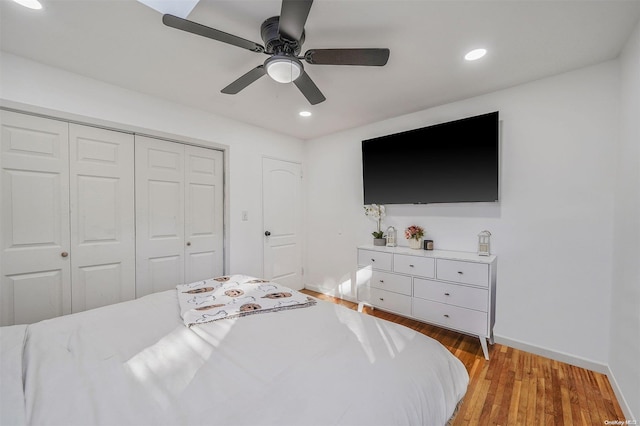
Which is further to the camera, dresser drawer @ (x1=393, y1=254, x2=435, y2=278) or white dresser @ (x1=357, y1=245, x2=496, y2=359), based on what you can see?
dresser drawer @ (x1=393, y1=254, x2=435, y2=278)

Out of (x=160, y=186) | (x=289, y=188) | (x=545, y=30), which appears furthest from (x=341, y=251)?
(x=545, y=30)

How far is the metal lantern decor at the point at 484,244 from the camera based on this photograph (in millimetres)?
2574

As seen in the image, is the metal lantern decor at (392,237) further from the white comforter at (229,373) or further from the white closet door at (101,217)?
the white closet door at (101,217)

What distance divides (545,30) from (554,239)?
1612 millimetres

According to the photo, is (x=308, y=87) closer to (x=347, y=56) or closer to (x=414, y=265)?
(x=347, y=56)

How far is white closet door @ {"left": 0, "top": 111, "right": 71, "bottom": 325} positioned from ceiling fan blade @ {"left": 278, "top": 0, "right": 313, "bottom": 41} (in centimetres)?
216

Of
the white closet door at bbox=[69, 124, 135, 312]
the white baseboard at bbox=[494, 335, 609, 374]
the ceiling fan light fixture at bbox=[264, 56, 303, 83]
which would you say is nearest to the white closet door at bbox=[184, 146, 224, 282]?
the white closet door at bbox=[69, 124, 135, 312]

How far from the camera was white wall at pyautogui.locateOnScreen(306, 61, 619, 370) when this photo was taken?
6.84 ft

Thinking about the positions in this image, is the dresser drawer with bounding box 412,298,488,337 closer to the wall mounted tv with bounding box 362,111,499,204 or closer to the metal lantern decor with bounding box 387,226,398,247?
the metal lantern decor with bounding box 387,226,398,247

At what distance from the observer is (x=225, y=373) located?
3.34ft

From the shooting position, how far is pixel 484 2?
1.49m

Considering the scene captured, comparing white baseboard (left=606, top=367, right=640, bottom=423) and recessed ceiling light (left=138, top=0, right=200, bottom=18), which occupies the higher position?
recessed ceiling light (left=138, top=0, right=200, bottom=18)

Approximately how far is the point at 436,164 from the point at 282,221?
2192 mm

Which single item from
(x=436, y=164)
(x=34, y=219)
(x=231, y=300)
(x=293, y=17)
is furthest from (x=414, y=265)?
(x=34, y=219)
